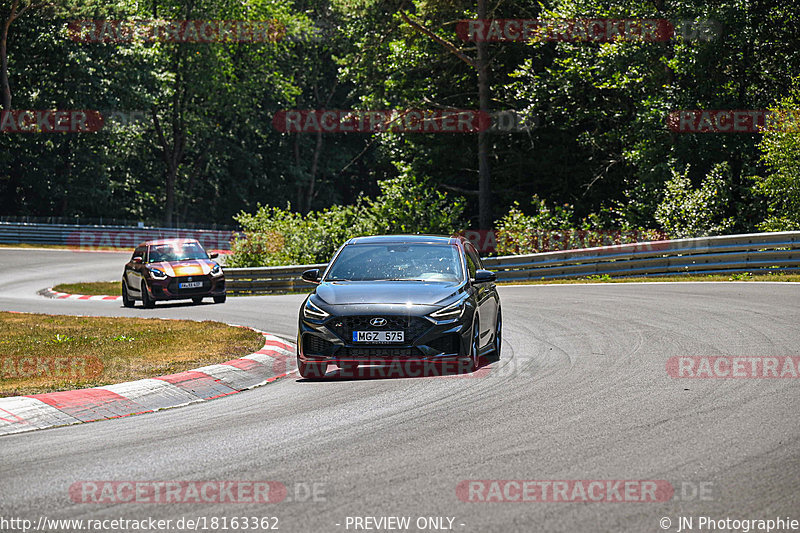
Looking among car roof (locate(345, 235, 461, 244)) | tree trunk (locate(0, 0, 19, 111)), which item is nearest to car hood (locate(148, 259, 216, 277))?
car roof (locate(345, 235, 461, 244))

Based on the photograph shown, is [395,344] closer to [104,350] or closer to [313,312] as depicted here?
[313,312]

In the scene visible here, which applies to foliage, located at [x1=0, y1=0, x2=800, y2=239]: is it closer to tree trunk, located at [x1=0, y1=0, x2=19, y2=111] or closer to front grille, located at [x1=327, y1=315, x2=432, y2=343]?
tree trunk, located at [x1=0, y1=0, x2=19, y2=111]

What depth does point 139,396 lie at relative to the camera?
9477 mm

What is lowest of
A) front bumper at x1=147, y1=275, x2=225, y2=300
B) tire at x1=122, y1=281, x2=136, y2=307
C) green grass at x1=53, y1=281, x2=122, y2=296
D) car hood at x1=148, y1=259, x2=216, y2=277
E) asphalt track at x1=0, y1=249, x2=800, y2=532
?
green grass at x1=53, y1=281, x2=122, y2=296

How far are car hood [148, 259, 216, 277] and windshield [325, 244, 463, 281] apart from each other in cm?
1403

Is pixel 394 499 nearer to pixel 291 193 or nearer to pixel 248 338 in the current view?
pixel 248 338

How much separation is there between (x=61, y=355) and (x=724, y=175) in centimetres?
2249

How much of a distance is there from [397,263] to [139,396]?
11.8 feet

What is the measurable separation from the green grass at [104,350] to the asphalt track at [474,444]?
153 centimetres

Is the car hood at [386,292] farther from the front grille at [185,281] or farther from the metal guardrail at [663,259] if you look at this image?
the front grille at [185,281]

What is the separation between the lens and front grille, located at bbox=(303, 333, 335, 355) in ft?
34.2

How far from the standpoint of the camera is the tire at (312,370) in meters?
10.9

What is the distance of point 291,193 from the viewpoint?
81375 mm

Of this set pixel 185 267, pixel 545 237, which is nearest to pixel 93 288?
pixel 185 267
